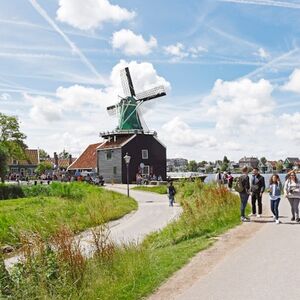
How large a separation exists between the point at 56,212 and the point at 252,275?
15.0 meters

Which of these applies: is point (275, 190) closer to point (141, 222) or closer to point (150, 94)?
point (141, 222)

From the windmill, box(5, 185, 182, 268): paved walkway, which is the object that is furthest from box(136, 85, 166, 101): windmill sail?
box(5, 185, 182, 268): paved walkway

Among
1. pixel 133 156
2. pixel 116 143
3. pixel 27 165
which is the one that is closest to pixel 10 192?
pixel 133 156

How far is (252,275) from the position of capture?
335 inches

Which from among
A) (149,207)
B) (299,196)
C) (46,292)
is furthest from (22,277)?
(149,207)

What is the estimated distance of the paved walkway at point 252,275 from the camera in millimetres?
7359

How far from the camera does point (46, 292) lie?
7.55 meters

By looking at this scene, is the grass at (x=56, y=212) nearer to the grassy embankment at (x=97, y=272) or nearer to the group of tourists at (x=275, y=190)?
the grassy embankment at (x=97, y=272)

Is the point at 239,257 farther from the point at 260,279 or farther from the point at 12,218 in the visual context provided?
the point at 12,218

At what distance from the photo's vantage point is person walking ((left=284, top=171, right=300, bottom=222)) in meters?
16.2

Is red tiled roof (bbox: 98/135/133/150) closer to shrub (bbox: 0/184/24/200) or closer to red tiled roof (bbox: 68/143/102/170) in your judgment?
red tiled roof (bbox: 68/143/102/170)

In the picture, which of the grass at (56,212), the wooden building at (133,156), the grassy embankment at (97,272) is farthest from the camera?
the wooden building at (133,156)

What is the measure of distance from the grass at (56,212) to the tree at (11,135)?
23595mm

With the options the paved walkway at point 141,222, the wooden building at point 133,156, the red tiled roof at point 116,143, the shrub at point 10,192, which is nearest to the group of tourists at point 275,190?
the paved walkway at point 141,222
